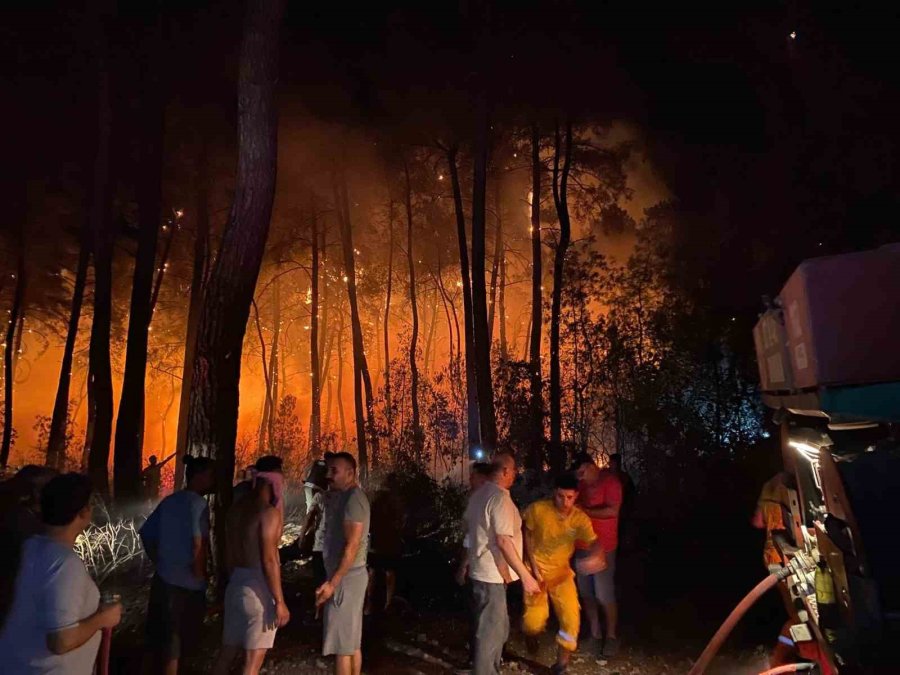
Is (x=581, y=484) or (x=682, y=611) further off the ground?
Result: (x=581, y=484)

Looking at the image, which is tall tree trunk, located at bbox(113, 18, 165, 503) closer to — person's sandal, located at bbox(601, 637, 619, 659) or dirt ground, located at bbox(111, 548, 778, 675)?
dirt ground, located at bbox(111, 548, 778, 675)

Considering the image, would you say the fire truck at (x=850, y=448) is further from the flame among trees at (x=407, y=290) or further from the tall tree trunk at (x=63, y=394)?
the tall tree trunk at (x=63, y=394)

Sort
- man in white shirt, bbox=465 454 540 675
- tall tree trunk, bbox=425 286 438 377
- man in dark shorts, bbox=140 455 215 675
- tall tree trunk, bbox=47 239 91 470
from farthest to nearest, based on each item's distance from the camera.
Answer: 1. tall tree trunk, bbox=425 286 438 377
2. tall tree trunk, bbox=47 239 91 470
3. man in white shirt, bbox=465 454 540 675
4. man in dark shorts, bbox=140 455 215 675

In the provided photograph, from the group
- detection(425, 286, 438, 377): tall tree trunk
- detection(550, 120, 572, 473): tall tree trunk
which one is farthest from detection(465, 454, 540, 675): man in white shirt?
detection(425, 286, 438, 377): tall tree trunk

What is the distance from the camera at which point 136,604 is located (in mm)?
6691

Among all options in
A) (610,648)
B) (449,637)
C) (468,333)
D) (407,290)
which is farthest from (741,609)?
(407,290)

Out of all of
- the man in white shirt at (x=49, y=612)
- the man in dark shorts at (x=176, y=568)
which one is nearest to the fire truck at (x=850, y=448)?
the man in white shirt at (x=49, y=612)

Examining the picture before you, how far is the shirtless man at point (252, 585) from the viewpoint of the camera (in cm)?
390

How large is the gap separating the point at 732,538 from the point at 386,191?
637 inches

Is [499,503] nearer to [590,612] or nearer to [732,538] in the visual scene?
[590,612]

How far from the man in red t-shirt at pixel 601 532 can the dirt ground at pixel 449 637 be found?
260 millimetres

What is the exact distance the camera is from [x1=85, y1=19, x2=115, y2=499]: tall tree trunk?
11836 millimetres

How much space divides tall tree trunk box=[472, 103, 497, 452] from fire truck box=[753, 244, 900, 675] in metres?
9.28

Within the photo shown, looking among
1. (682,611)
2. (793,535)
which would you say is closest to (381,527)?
(682,611)
